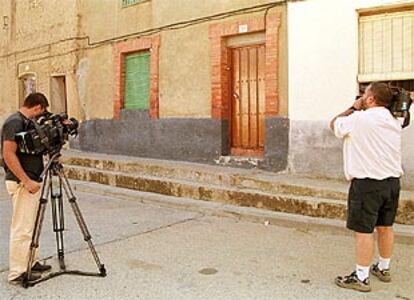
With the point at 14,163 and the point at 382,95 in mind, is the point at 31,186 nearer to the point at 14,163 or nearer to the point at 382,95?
the point at 14,163

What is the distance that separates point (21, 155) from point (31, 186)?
308 millimetres

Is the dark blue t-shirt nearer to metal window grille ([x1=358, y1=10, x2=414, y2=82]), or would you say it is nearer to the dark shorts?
the dark shorts

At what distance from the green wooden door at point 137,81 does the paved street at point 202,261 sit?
4866 millimetres

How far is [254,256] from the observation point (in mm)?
5176

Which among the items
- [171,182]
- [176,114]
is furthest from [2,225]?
[176,114]

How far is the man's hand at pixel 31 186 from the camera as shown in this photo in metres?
4.23

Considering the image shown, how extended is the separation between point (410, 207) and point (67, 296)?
4.39 meters

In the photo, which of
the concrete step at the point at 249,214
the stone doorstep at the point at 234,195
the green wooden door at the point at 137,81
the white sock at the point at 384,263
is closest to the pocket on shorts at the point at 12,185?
the white sock at the point at 384,263

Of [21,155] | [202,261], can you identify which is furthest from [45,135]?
[202,261]

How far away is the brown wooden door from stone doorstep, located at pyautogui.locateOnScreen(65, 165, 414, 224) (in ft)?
5.53

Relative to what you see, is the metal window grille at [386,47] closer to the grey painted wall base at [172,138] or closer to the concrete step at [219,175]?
the grey painted wall base at [172,138]

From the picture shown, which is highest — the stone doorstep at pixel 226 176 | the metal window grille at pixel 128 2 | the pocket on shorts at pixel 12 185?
the metal window grille at pixel 128 2

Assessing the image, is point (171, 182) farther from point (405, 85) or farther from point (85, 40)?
point (85, 40)

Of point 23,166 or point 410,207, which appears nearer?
point 23,166
